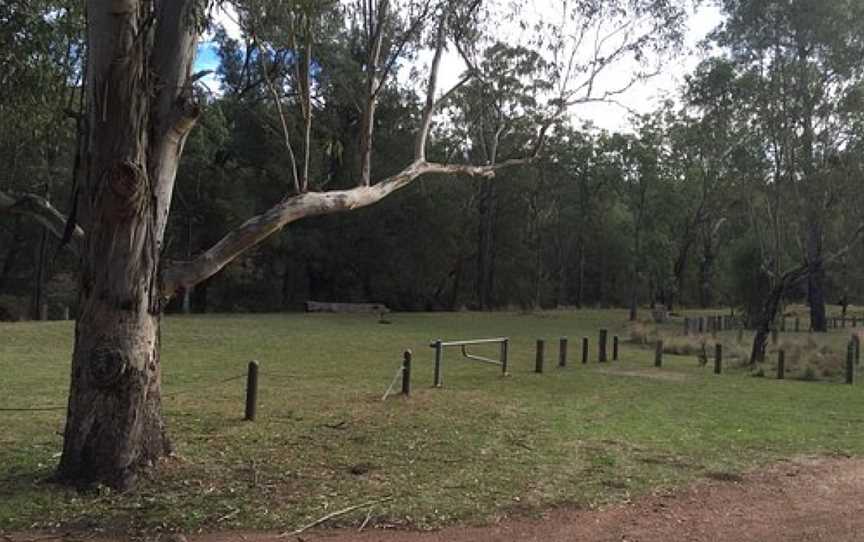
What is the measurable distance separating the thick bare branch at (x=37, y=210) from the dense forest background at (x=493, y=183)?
1.45ft

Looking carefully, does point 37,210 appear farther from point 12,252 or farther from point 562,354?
point 12,252

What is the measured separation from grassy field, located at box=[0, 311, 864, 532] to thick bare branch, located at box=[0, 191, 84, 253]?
2.12 metres

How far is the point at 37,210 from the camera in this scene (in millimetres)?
7309

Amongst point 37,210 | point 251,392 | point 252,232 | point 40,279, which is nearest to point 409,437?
point 251,392

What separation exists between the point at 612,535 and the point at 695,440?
4318 millimetres

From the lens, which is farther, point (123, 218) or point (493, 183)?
point (493, 183)

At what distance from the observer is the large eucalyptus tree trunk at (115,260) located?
6.57 m

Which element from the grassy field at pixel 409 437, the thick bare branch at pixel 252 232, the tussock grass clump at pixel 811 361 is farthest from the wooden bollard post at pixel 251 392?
the tussock grass clump at pixel 811 361

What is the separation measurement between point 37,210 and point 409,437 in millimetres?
4683

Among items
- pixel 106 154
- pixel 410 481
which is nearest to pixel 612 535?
pixel 410 481

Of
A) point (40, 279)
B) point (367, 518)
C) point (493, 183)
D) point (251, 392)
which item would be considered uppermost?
point (493, 183)

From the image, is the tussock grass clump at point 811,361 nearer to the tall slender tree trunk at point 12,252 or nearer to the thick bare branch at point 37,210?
the thick bare branch at point 37,210

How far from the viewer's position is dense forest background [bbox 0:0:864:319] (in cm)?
1486

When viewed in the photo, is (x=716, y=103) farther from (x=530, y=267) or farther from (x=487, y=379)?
(x=530, y=267)
